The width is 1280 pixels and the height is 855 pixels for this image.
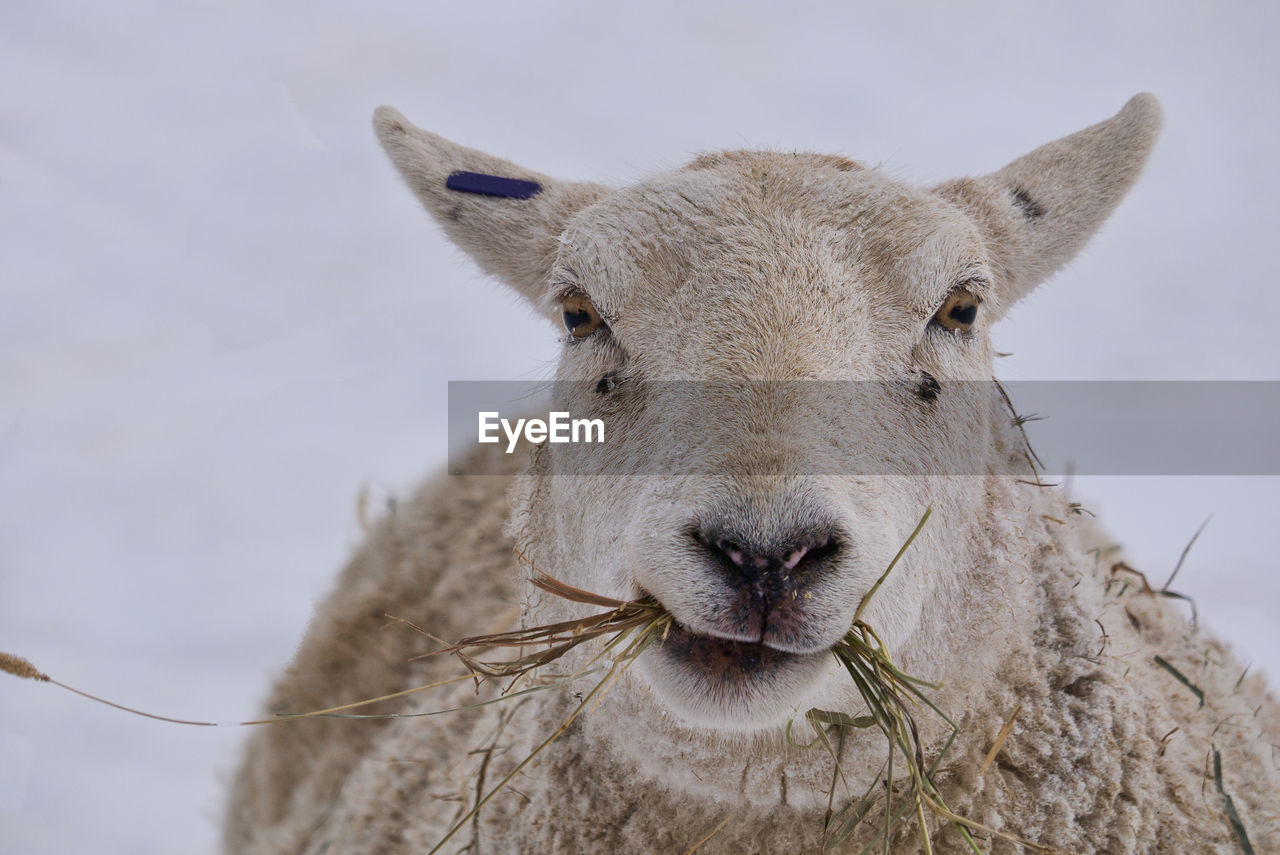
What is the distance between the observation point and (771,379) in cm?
220

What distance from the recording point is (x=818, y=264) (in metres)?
2.47

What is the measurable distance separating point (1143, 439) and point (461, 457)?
5.00 meters

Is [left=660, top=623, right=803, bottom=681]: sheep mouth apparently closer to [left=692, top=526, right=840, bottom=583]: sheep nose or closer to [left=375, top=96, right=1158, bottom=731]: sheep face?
[left=375, top=96, right=1158, bottom=731]: sheep face

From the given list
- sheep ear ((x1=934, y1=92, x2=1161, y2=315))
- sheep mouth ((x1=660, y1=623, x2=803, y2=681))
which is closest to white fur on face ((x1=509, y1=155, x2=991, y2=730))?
sheep mouth ((x1=660, y1=623, x2=803, y2=681))

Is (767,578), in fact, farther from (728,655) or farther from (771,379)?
(771,379)

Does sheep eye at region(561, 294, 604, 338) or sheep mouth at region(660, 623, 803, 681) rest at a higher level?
sheep eye at region(561, 294, 604, 338)

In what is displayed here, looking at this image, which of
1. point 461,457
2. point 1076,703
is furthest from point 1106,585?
point 461,457

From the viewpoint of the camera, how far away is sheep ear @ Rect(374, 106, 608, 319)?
3.28 m

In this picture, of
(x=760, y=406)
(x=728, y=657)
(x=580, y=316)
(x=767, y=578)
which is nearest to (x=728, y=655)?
(x=728, y=657)

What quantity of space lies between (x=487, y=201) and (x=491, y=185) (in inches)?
2.3

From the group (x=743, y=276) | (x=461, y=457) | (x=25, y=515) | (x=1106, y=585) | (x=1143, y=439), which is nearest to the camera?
(x=743, y=276)

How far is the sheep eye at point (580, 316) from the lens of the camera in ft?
9.12

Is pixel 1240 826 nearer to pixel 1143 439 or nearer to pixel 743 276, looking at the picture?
pixel 743 276

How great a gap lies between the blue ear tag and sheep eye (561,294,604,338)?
65 cm
